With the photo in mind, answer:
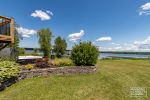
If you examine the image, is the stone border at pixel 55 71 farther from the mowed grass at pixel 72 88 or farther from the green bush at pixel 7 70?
the green bush at pixel 7 70

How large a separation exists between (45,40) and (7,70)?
23394 millimetres

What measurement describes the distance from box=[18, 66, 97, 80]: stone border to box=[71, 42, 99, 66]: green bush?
81cm

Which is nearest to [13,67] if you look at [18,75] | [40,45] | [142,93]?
[18,75]

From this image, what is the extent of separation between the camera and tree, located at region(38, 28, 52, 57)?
32.1 metres

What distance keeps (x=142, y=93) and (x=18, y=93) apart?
6.34 m

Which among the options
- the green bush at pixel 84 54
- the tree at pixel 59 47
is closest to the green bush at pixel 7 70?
the green bush at pixel 84 54

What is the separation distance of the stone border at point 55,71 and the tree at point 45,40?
818 inches

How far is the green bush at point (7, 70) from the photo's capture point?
8742 millimetres

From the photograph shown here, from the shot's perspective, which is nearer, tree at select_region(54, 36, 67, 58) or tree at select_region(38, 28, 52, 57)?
tree at select_region(38, 28, 52, 57)

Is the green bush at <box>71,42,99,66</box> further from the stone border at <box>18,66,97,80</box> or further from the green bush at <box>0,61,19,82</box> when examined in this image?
the green bush at <box>0,61,19,82</box>

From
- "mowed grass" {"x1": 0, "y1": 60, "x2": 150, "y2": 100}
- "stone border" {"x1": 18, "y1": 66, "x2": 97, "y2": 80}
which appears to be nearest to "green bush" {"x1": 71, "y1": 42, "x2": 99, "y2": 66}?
"stone border" {"x1": 18, "y1": 66, "x2": 97, "y2": 80}

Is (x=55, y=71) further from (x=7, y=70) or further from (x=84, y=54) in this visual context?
(x=7, y=70)

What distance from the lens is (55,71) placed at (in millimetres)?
11227

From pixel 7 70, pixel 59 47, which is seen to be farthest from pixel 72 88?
pixel 59 47
